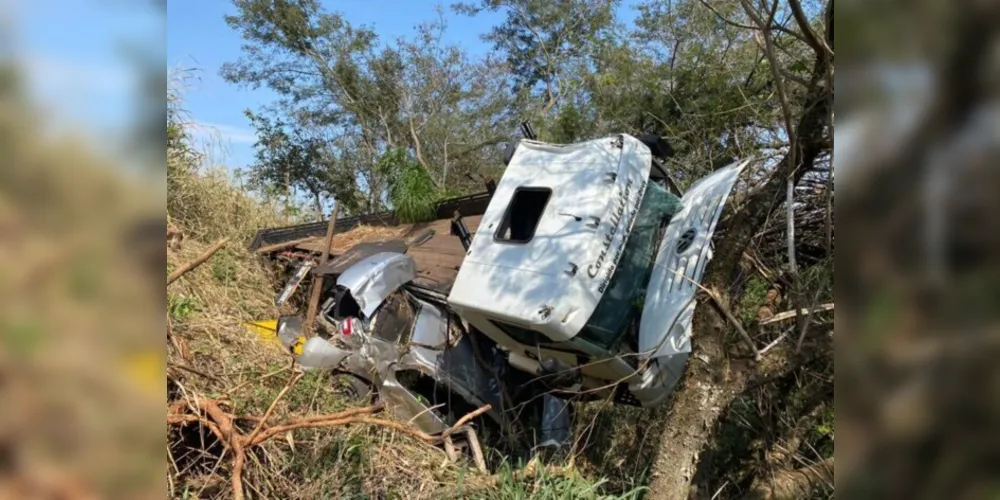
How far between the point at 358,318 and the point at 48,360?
18.5 ft

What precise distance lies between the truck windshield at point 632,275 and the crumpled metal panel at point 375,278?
2527 mm

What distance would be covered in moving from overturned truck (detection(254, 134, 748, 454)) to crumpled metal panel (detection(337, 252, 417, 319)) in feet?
0.05

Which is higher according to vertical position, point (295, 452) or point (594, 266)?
point (594, 266)

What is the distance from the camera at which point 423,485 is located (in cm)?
363

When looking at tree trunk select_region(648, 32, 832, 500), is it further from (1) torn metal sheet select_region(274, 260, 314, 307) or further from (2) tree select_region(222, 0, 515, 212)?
(2) tree select_region(222, 0, 515, 212)

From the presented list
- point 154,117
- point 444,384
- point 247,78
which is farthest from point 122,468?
point 247,78

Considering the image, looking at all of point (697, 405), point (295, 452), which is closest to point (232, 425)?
point (295, 452)

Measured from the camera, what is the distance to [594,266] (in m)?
4.32

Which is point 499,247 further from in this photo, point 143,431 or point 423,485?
point 143,431

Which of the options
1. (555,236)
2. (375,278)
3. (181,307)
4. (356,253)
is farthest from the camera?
(356,253)

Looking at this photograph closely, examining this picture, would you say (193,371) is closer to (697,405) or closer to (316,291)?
(697,405)

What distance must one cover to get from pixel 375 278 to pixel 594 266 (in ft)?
8.89

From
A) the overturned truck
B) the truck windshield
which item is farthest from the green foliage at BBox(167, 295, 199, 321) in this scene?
the truck windshield

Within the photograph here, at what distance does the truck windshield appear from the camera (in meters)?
4.39
